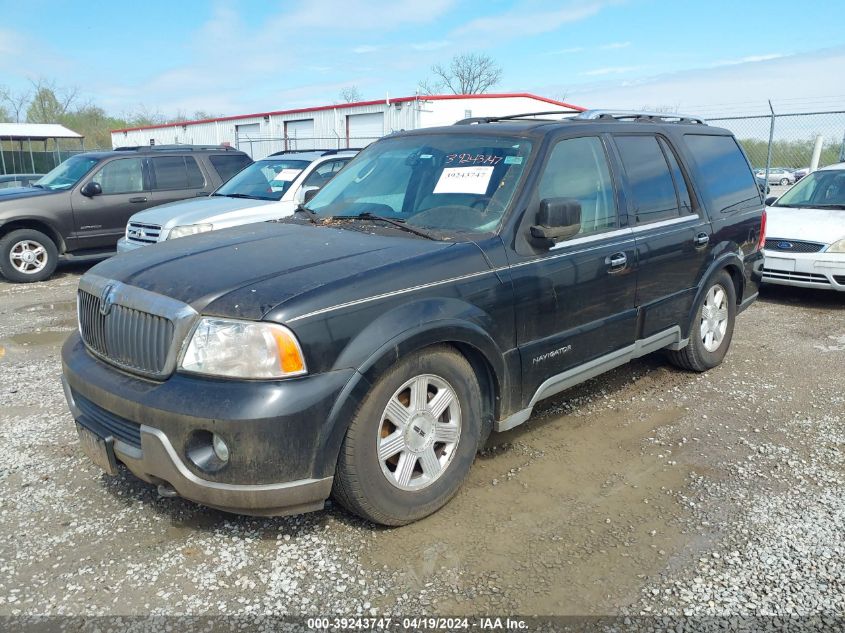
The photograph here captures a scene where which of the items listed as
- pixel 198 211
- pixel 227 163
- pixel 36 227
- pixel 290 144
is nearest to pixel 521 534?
pixel 198 211

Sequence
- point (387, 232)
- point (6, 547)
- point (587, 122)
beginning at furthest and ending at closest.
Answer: point (587, 122) → point (387, 232) → point (6, 547)

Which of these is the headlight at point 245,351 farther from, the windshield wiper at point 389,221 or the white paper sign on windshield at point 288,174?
the white paper sign on windshield at point 288,174

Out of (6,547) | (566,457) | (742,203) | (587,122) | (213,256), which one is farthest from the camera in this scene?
(742,203)

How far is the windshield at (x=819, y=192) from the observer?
8531 mm

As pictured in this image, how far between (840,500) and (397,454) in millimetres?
2333

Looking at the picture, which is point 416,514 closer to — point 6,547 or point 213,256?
point 213,256

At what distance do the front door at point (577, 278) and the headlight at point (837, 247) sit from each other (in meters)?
4.67

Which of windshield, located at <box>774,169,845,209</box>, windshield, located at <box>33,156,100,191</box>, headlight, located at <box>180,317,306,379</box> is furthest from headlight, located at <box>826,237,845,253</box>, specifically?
windshield, located at <box>33,156,100,191</box>

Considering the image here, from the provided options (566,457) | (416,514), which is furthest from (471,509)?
(566,457)

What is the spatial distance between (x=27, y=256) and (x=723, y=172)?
30.1 feet

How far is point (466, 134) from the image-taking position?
160 inches

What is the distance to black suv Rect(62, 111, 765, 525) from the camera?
105 inches

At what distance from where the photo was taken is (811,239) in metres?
7.68

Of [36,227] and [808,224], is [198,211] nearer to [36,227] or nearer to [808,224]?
[36,227]
